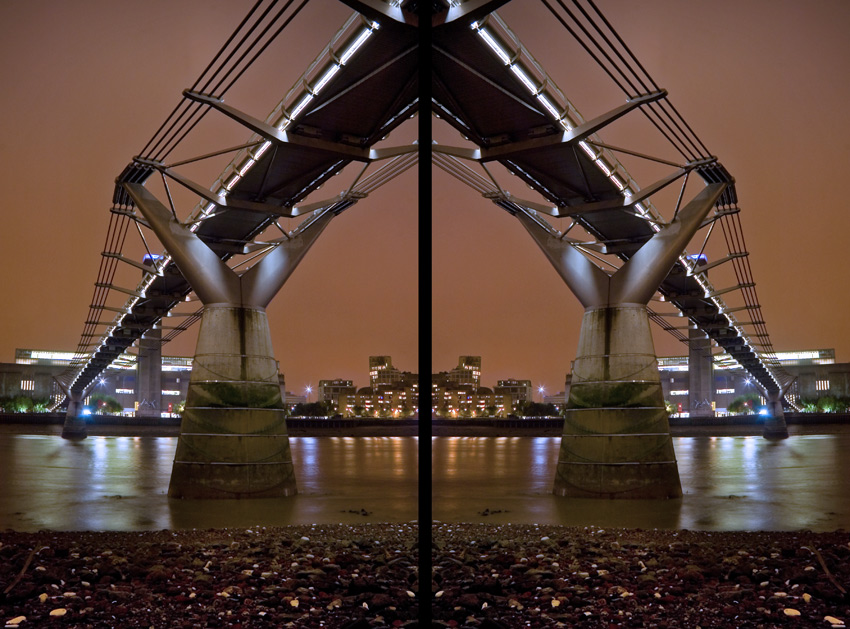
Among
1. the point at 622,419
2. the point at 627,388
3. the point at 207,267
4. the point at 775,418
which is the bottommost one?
the point at 775,418

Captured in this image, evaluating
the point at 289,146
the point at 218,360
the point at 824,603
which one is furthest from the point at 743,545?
the point at 218,360

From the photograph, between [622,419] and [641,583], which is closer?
[641,583]

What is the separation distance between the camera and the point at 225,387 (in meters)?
28.4

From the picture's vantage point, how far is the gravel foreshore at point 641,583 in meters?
9.60

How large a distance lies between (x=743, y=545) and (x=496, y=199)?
1798cm

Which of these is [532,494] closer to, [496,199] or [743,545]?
[496,199]

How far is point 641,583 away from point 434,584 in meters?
2.72

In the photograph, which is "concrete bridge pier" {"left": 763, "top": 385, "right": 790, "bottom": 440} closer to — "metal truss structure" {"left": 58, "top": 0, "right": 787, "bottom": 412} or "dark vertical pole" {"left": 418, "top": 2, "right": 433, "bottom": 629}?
"metal truss structure" {"left": 58, "top": 0, "right": 787, "bottom": 412}

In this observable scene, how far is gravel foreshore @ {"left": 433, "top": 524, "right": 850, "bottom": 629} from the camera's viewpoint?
9.60m

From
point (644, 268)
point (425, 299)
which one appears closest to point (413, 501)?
point (644, 268)

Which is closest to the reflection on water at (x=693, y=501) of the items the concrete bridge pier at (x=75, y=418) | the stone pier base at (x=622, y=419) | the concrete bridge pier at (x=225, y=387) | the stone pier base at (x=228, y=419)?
the stone pier base at (x=622, y=419)

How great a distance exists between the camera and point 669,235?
2850 cm

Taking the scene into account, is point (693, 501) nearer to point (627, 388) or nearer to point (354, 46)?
point (627, 388)

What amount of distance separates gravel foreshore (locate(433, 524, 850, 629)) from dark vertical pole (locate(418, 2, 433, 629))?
1506mm
